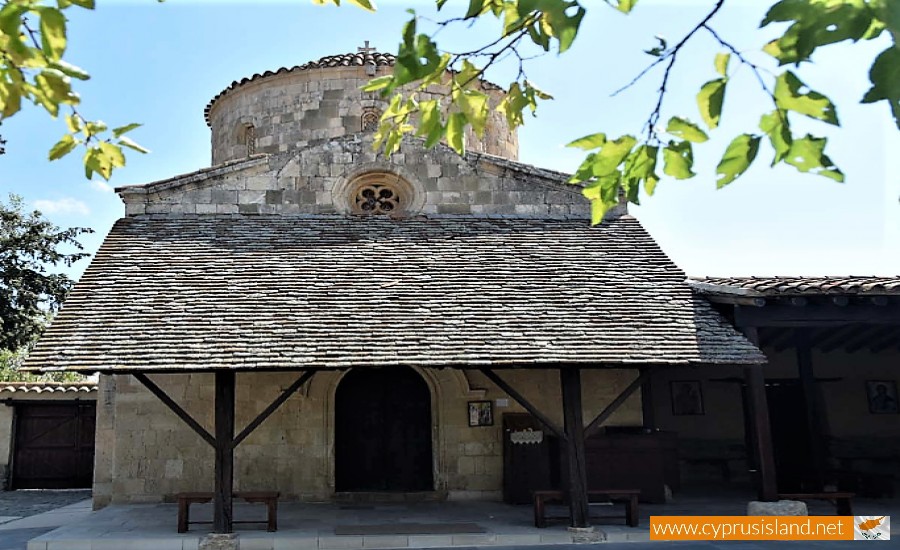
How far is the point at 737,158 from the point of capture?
8.05 feet

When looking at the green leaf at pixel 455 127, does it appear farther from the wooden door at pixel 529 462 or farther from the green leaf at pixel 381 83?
the wooden door at pixel 529 462

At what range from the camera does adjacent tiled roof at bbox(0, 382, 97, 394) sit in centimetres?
1538

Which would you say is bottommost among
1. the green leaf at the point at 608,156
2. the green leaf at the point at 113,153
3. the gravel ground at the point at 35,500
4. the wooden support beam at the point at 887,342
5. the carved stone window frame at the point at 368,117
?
the gravel ground at the point at 35,500

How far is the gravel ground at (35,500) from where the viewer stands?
1201 cm

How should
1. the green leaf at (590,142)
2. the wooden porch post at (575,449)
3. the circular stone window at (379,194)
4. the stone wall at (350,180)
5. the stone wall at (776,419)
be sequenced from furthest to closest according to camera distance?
the stone wall at (776,419) < the circular stone window at (379,194) < the stone wall at (350,180) < the wooden porch post at (575,449) < the green leaf at (590,142)

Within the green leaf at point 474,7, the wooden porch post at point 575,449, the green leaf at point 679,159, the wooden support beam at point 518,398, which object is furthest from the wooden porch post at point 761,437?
the green leaf at point 474,7

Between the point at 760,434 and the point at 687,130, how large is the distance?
757 cm

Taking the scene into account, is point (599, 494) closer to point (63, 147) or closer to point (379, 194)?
point (379, 194)

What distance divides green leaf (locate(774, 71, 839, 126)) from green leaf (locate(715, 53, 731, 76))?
0.61ft

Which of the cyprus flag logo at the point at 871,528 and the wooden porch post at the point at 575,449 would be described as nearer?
the cyprus flag logo at the point at 871,528

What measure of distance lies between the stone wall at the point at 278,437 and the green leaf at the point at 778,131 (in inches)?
348

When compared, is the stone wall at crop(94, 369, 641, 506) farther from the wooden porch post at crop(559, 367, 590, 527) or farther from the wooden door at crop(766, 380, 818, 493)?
the wooden door at crop(766, 380, 818, 493)

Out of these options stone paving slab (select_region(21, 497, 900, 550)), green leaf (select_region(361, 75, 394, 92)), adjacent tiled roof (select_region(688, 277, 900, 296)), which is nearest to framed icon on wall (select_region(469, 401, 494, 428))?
stone paving slab (select_region(21, 497, 900, 550))

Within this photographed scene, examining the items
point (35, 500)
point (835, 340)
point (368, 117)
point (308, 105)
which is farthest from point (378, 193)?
point (35, 500)
